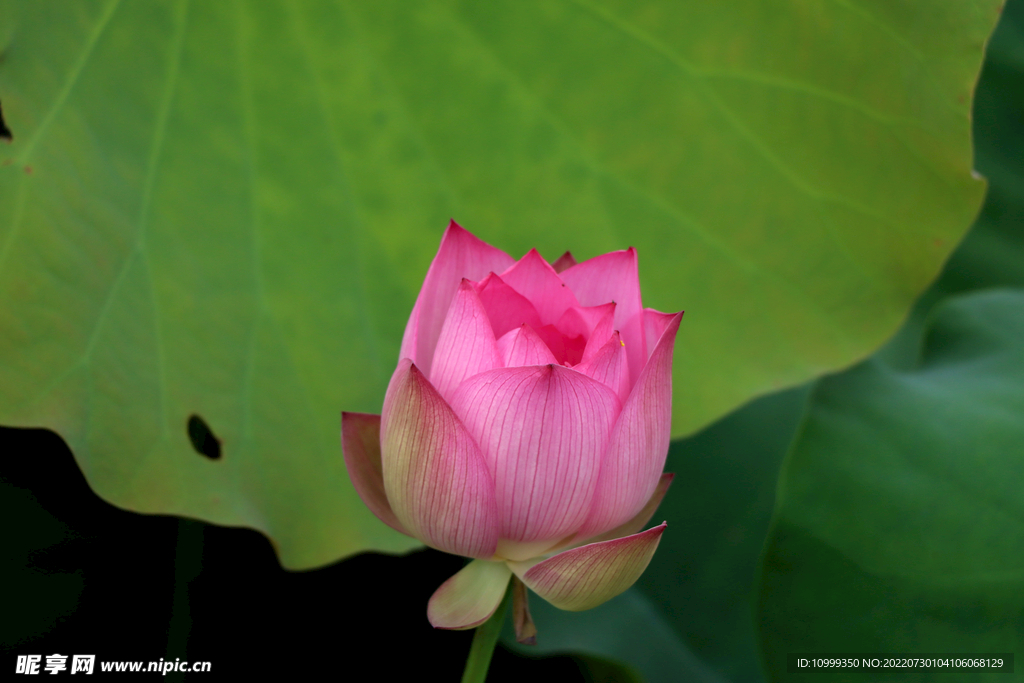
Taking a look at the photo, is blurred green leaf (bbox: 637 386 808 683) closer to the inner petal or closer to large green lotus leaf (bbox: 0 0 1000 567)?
large green lotus leaf (bbox: 0 0 1000 567)

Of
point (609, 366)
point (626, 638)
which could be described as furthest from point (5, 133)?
point (626, 638)

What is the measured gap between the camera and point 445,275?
37 cm

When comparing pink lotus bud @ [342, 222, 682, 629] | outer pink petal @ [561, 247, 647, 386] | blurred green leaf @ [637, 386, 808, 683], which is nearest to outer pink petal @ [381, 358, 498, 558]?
pink lotus bud @ [342, 222, 682, 629]

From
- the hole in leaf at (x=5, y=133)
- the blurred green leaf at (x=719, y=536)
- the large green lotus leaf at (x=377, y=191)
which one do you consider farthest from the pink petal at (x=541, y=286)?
the blurred green leaf at (x=719, y=536)

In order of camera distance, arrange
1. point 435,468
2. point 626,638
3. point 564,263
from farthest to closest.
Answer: point 626,638, point 564,263, point 435,468

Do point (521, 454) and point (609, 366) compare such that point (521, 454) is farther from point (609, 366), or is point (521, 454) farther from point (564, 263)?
point (564, 263)

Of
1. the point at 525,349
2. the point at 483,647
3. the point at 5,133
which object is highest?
the point at 5,133

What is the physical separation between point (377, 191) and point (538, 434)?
366mm

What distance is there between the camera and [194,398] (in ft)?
1.79

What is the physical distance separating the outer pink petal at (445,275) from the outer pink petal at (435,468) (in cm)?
6

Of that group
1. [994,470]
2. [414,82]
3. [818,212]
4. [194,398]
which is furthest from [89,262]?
[994,470]

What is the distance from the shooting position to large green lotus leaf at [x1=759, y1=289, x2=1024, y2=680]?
539mm

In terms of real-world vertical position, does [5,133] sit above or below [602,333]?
above

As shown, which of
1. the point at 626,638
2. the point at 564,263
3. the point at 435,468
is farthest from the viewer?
the point at 626,638
